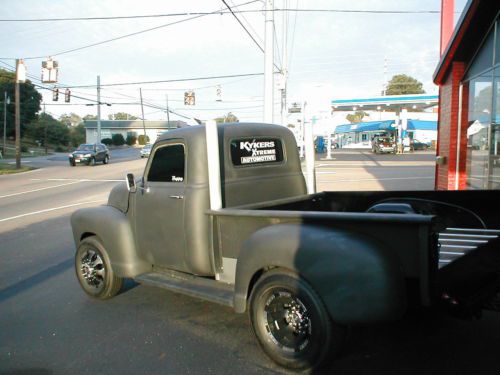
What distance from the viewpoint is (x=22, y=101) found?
224 ft

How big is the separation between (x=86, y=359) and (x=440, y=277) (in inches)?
111

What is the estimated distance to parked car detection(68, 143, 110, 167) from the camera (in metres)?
32.6

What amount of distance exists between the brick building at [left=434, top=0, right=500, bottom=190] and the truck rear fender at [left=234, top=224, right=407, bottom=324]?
729 cm

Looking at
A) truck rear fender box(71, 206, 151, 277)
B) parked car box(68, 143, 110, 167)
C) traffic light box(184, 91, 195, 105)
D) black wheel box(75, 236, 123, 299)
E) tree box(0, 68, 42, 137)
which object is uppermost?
tree box(0, 68, 42, 137)

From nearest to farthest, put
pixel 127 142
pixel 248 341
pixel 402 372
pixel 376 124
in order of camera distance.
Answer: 1. pixel 402 372
2. pixel 248 341
3. pixel 376 124
4. pixel 127 142

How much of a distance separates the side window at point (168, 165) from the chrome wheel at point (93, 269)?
1163 mm

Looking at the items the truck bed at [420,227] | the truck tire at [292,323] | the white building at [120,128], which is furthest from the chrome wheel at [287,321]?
A: the white building at [120,128]

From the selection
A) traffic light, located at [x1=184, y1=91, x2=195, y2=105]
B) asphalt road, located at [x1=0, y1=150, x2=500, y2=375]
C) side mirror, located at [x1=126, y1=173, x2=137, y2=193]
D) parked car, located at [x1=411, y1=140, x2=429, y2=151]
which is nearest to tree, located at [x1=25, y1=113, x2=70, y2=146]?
traffic light, located at [x1=184, y1=91, x2=195, y2=105]

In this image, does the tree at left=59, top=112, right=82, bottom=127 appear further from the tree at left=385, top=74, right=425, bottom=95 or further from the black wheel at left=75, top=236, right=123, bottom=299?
the black wheel at left=75, top=236, right=123, bottom=299

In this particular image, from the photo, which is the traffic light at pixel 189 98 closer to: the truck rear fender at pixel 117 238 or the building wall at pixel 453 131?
the building wall at pixel 453 131

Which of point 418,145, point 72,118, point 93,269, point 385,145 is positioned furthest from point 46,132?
point 72,118

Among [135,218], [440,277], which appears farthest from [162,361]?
[440,277]

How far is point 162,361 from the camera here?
362cm

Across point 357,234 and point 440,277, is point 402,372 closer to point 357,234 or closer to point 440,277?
point 440,277
